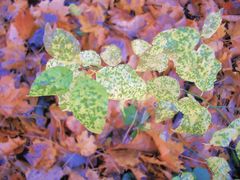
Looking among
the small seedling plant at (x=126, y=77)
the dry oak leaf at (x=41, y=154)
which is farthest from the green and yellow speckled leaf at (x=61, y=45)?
the dry oak leaf at (x=41, y=154)

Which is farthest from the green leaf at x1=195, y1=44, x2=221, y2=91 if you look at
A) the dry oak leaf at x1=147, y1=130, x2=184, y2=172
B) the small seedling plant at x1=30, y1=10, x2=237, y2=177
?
the dry oak leaf at x1=147, y1=130, x2=184, y2=172

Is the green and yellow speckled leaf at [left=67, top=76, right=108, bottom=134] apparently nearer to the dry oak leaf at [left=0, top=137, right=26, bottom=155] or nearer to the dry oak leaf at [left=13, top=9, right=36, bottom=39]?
the dry oak leaf at [left=0, top=137, right=26, bottom=155]

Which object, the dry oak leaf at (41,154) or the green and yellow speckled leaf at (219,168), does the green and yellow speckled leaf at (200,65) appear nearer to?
the green and yellow speckled leaf at (219,168)

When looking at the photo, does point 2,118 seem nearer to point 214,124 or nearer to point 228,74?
point 214,124

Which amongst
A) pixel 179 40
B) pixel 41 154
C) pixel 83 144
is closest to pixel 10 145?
pixel 41 154

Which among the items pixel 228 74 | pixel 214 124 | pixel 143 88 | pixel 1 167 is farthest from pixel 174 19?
pixel 1 167

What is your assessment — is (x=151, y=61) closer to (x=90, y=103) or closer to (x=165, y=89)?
(x=165, y=89)

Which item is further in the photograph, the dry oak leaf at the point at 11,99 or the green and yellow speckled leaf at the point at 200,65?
the dry oak leaf at the point at 11,99
